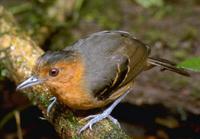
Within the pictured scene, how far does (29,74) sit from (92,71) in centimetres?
72

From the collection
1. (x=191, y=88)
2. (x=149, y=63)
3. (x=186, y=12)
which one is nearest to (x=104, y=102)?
(x=149, y=63)

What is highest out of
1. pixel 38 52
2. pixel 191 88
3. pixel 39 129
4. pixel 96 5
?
pixel 38 52

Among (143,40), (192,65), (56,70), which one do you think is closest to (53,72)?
(56,70)

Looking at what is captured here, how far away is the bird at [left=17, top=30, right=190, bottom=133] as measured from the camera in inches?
133

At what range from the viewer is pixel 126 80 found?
3736 millimetres

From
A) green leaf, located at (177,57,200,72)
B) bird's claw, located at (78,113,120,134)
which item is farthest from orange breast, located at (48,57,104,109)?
green leaf, located at (177,57,200,72)

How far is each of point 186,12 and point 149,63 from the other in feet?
6.32

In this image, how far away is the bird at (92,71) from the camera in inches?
133

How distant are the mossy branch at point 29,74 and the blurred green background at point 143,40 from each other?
0.73 ft

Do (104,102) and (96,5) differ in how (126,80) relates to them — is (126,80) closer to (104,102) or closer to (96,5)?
(104,102)

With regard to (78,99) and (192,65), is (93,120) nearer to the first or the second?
(78,99)

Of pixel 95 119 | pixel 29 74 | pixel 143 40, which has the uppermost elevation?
pixel 29 74

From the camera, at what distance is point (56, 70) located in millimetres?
3369

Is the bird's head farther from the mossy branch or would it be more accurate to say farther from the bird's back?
the mossy branch
